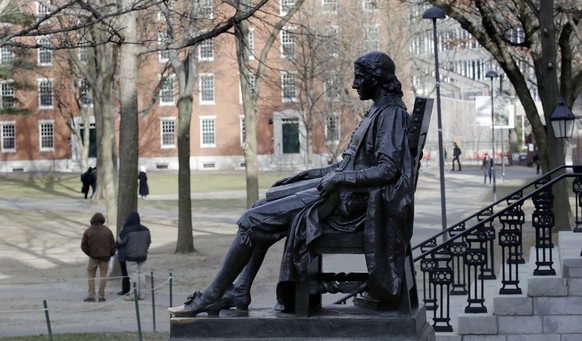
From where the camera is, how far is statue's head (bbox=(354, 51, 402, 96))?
27.3ft

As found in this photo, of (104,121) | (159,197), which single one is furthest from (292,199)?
(159,197)

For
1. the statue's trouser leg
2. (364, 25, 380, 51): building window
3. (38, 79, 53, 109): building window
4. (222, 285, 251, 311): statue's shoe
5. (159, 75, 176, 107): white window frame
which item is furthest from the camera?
(159, 75, 176, 107): white window frame

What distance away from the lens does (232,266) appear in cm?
818

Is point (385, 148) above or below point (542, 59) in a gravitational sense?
below

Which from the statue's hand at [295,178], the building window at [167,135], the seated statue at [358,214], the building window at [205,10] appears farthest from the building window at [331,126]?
the seated statue at [358,214]

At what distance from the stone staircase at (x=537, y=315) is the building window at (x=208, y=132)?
222ft

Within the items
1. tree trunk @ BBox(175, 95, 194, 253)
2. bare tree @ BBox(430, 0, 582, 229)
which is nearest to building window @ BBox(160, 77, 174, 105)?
tree trunk @ BBox(175, 95, 194, 253)

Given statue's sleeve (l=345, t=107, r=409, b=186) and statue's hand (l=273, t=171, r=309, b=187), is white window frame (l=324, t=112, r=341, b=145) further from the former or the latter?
statue's sleeve (l=345, t=107, r=409, b=186)

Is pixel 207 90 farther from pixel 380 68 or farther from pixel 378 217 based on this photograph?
pixel 378 217

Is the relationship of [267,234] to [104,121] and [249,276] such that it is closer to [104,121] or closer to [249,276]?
[249,276]

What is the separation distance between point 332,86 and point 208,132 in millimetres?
30143

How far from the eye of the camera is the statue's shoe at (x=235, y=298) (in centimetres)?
824

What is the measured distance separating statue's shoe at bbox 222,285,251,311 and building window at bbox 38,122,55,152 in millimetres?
73671

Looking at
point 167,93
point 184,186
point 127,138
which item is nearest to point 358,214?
point 127,138
